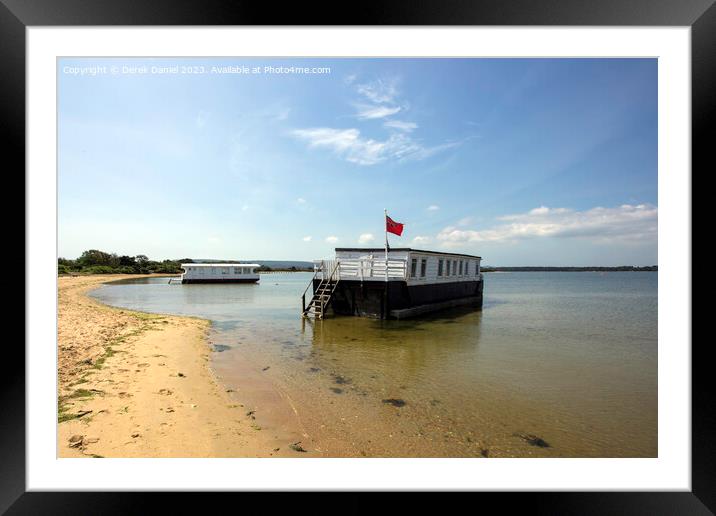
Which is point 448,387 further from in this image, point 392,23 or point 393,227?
point 393,227

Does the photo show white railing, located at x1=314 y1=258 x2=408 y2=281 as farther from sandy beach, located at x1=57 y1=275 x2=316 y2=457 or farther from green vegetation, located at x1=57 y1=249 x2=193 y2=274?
green vegetation, located at x1=57 y1=249 x2=193 y2=274

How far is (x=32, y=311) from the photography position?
11.1ft

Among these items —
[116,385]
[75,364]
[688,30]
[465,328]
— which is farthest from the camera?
[465,328]

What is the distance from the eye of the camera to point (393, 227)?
1471 cm

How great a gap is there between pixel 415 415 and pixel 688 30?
6.16m

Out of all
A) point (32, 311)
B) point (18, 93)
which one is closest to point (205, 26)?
point (18, 93)

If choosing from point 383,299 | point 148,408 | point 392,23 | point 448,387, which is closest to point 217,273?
point 383,299

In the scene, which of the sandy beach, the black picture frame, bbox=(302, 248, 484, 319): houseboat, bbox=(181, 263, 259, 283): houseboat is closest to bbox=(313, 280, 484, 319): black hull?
bbox=(302, 248, 484, 319): houseboat

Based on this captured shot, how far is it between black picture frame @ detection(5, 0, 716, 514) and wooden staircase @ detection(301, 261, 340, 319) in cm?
1267

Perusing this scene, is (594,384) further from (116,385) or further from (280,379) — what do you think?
(116,385)

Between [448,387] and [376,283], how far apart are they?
8.78m

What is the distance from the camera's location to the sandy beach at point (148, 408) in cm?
412

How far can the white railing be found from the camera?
1536 cm

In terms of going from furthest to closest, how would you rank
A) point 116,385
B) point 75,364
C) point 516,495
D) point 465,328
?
1. point 465,328
2. point 75,364
3. point 116,385
4. point 516,495
